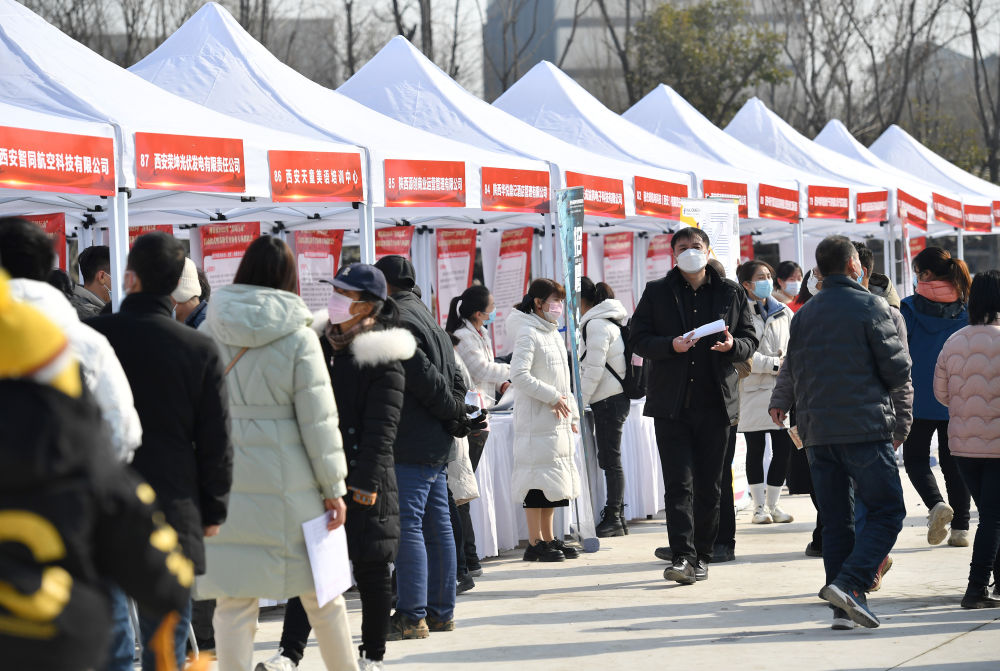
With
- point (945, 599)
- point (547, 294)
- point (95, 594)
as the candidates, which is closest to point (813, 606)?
point (945, 599)

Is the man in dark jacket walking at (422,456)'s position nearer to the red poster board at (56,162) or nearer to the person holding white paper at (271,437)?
the person holding white paper at (271,437)

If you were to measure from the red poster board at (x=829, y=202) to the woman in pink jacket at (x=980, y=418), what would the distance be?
832cm

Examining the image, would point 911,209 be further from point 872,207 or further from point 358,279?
point 358,279

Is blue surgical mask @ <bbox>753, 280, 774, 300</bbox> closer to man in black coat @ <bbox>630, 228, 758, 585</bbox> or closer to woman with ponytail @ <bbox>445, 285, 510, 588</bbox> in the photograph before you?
man in black coat @ <bbox>630, 228, 758, 585</bbox>

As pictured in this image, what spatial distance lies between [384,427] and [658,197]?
7.22m

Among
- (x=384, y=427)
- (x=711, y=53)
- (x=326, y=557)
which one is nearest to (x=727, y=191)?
(x=384, y=427)

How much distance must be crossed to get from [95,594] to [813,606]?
16.2 ft

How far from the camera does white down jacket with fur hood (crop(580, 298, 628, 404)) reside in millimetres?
8953

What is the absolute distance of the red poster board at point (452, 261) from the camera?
13.1 meters

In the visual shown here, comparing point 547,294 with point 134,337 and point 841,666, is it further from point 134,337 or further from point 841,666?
point 134,337

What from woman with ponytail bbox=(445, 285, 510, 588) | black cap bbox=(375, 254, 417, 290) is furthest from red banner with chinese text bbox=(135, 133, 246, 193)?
black cap bbox=(375, 254, 417, 290)

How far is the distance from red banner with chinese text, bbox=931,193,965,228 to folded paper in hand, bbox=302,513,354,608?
49.9 feet

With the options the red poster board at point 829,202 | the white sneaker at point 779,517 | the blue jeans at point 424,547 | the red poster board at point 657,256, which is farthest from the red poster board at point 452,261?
the blue jeans at point 424,547

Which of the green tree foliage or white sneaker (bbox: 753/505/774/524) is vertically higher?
the green tree foliage
